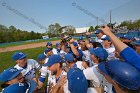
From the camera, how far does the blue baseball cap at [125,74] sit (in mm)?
2387

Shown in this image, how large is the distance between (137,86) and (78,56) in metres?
4.73

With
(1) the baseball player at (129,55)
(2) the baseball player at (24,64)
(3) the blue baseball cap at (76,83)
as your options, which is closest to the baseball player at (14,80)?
(3) the blue baseball cap at (76,83)

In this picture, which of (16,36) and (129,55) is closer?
(129,55)

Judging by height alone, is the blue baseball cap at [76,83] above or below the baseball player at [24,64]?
above

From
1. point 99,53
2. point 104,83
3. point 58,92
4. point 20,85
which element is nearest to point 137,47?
point 99,53

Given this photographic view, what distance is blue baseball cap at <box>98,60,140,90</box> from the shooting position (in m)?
2.39

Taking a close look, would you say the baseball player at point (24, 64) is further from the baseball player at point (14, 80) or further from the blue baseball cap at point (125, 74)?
the blue baseball cap at point (125, 74)

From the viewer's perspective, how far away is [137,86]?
95.5 inches

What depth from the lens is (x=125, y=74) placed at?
2.39 meters

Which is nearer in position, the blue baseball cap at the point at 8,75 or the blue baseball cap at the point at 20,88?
the blue baseball cap at the point at 20,88

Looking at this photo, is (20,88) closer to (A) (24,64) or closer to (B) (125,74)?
(B) (125,74)

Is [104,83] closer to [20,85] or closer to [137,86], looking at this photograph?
[20,85]

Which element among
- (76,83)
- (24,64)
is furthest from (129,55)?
(24,64)

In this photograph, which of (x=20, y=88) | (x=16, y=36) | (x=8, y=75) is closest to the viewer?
(x=20, y=88)
